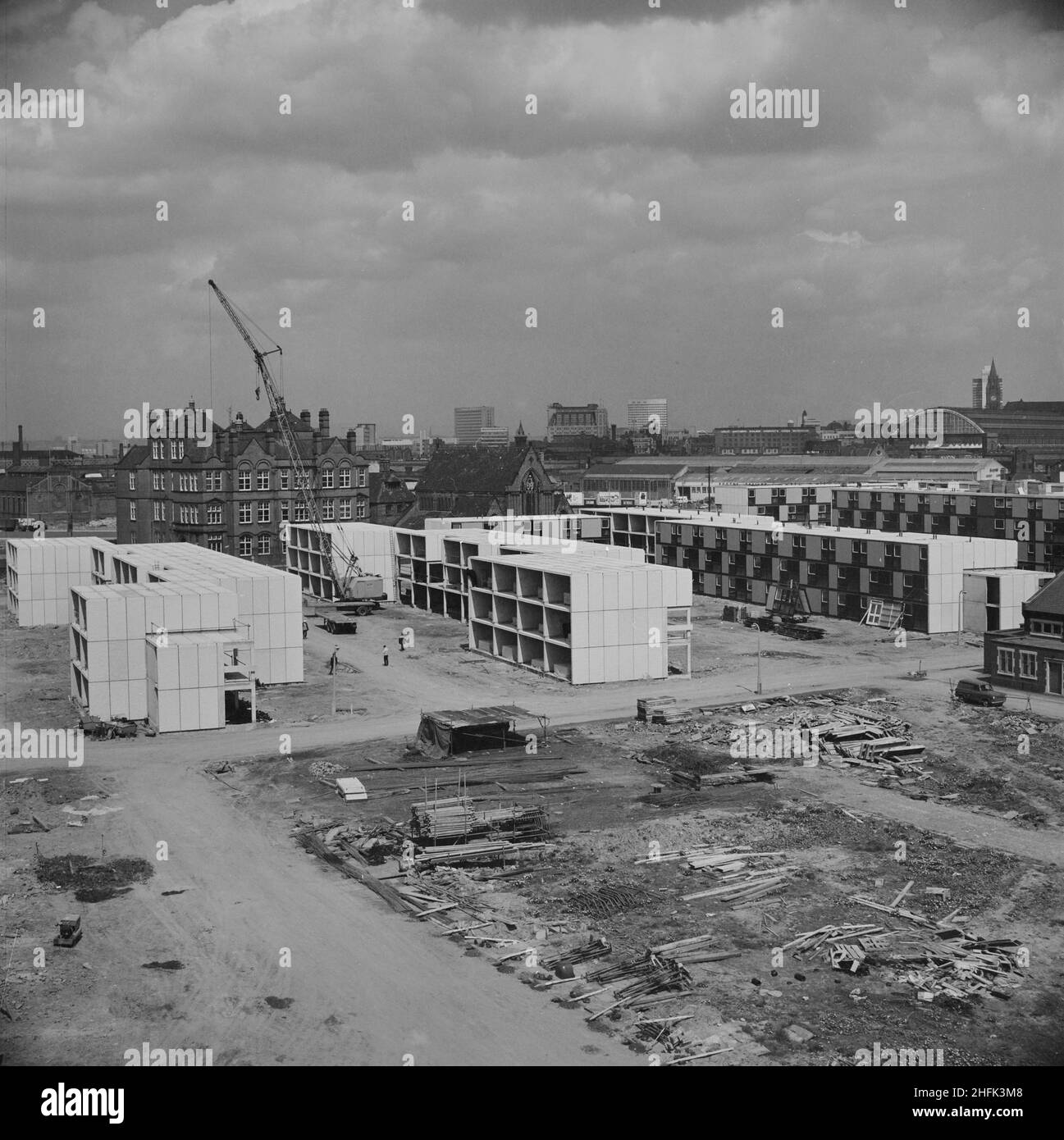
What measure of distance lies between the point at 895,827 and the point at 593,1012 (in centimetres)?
1229

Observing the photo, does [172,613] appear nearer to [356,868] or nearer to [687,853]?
[356,868]

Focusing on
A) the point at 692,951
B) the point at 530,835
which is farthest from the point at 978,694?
the point at 692,951

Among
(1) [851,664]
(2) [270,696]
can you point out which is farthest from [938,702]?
(2) [270,696]

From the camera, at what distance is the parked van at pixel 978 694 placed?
43.1 metres

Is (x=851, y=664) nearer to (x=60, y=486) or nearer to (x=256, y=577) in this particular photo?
(x=256, y=577)

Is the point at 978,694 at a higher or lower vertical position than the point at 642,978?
higher

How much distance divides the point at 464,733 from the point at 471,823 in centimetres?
865

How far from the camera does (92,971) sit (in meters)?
21.9

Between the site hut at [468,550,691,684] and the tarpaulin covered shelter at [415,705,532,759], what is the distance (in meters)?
10.1

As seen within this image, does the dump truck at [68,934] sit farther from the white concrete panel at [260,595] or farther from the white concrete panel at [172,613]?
the white concrete panel at [260,595]

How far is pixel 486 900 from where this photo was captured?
82.8 ft

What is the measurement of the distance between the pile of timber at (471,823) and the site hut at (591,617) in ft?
61.7

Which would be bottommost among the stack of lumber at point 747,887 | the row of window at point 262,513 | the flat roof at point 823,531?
the stack of lumber at point 747,887

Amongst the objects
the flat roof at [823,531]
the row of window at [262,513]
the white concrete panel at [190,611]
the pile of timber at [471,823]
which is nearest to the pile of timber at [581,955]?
the pile of timber at [471,823]
